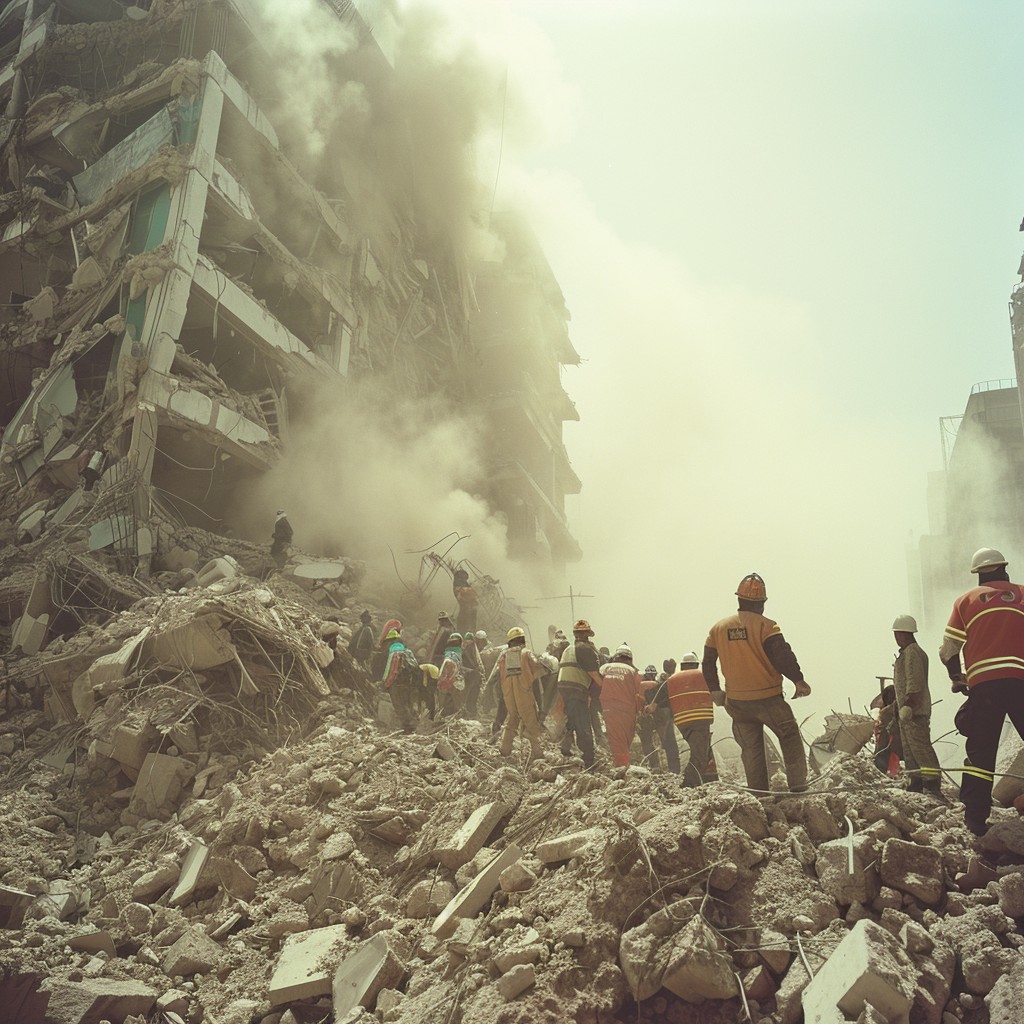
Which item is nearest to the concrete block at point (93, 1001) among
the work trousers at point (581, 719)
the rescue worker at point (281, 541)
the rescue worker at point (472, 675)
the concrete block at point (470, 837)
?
the concrete block at point (470, 837)

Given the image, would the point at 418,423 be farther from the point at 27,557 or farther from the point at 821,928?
the point at 821,928

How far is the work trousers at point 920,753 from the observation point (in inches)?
178

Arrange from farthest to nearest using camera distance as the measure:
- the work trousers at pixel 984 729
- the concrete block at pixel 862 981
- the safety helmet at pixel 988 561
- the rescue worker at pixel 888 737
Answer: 1. the rescue worker at pixel 888 737
2. the safety helmet at pixel 988 561
3. the work trousers at pixel 984 729
4. the concrete block at pixel 862 981

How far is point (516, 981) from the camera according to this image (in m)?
2.91

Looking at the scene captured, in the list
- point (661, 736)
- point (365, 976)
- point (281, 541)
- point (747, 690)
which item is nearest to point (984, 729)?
point (747, 690)

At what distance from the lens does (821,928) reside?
296 cm

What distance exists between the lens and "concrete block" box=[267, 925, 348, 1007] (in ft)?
11.9

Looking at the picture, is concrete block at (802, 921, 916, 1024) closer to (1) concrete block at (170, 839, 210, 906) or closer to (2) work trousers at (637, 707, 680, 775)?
(1) concrete block at (170, 839, 210, 906)

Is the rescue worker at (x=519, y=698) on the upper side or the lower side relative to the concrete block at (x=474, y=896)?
upper

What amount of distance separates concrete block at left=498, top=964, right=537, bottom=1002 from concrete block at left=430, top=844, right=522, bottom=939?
807mm

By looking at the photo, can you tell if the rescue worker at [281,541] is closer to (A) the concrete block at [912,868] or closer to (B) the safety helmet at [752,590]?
(B) the safety helmet at [752,590]

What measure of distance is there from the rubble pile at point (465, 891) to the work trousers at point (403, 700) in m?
1.47

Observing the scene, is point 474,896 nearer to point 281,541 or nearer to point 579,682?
point 579,682

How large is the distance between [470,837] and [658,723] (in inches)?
145
